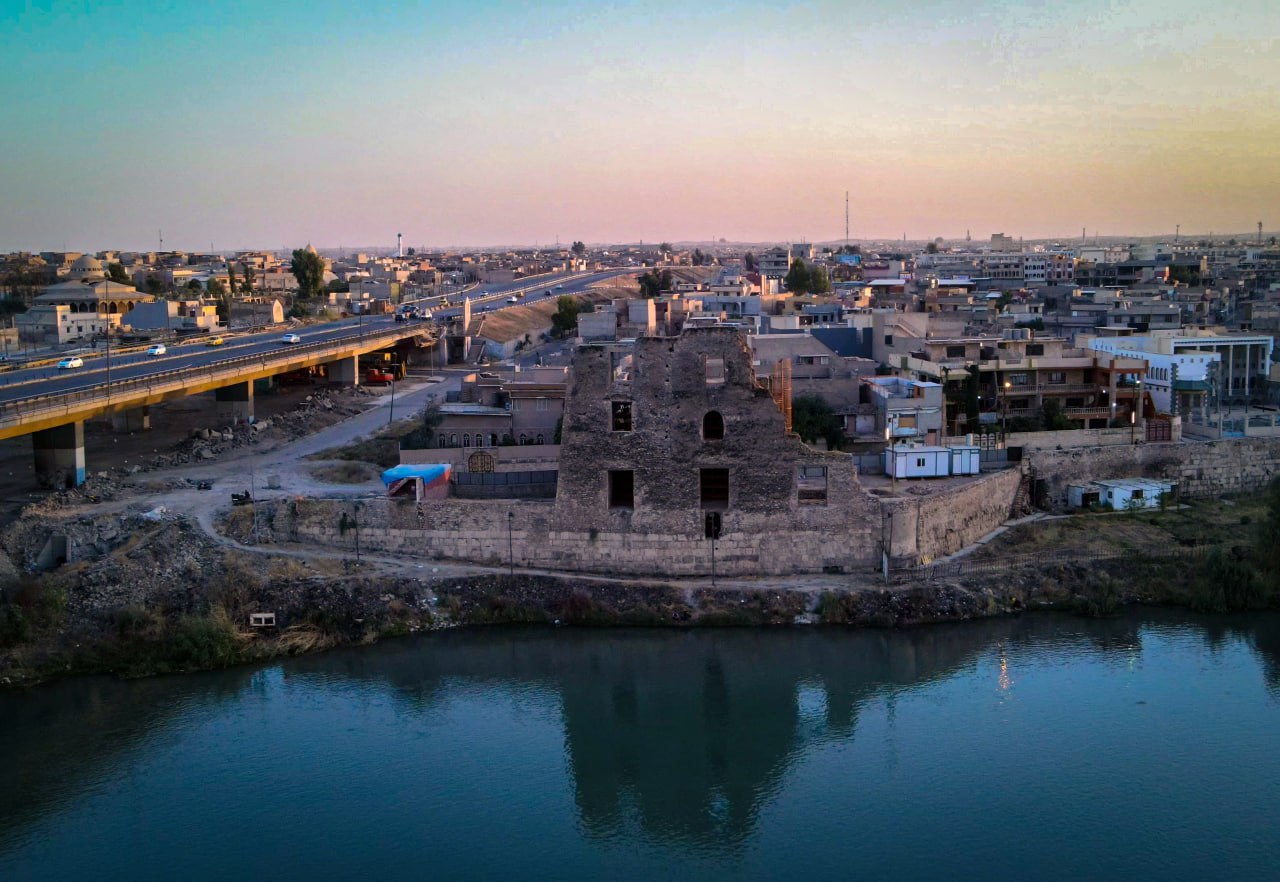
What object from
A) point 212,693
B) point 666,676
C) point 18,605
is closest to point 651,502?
point 666,676

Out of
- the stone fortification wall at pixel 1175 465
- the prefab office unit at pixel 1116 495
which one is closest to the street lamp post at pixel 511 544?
the stone fortification wall at pixel 1175 465

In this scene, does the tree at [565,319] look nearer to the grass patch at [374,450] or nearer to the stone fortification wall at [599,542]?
the grass patch at [374,450]

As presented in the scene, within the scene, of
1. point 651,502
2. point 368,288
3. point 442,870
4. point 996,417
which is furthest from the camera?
point 368,288

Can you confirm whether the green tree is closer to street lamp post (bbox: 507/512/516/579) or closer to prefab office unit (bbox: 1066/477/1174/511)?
prefab office unit (bbox: 1066/477/1174/511)

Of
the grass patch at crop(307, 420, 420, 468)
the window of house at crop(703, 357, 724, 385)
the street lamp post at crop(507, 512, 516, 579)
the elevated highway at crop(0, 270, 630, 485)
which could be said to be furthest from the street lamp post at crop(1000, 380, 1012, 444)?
the elevated highway at crop(0, 270, 630, 485)

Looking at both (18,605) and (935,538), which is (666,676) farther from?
(18,605)
